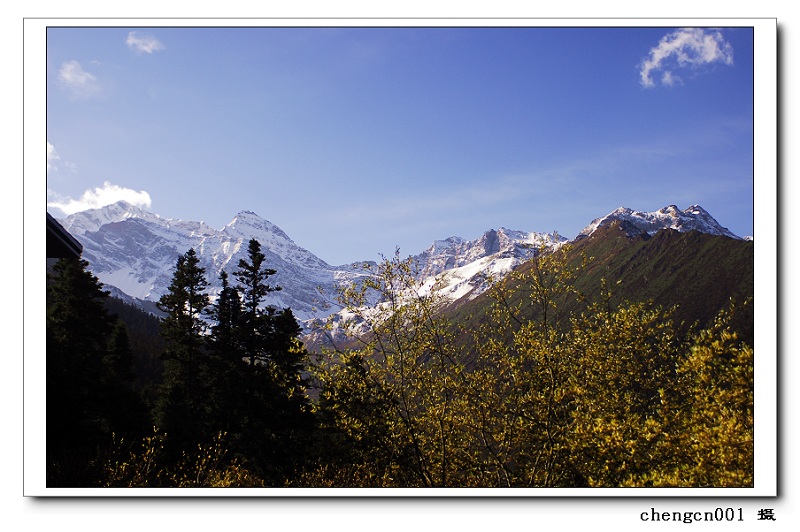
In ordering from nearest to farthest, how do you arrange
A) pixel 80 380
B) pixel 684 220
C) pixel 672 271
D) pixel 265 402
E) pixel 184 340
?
pixel 80 380
pixel 265 402
pixel 184 340
pixel 684 220
pixel 672 271

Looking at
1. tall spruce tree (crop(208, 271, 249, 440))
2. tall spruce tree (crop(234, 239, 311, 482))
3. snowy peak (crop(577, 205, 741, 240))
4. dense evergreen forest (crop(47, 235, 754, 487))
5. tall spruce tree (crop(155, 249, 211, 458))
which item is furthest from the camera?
tall spruce tree (crop(155, 249, 211, 458))

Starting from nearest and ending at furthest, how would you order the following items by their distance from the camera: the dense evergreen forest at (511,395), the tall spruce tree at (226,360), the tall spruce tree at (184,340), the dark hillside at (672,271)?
the dense evergreen forest at (511,395) < the dark hillside at (672,271) < the tall spruce tree at (226,360) < the tall spruce tree at (184,340)

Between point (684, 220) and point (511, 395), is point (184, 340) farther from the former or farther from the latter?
point (684, 220)

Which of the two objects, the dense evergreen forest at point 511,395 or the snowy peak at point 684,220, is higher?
the snowy peak at point 684,220

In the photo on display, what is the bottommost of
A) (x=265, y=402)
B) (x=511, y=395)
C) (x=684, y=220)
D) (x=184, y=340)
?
(x=265, y=402)

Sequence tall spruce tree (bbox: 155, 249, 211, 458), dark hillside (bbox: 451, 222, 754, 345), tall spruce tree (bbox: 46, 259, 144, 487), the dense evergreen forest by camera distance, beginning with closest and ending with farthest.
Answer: the dense evergreen forest
dark hillside (bbox: 451, 222, 754, 345)
tall spruce tree (bbox: 46, 259, 144, 487)
tall spruce tree (bbox: 155, 249, 211, 458)

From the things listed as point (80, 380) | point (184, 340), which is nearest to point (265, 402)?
point (184, 340)

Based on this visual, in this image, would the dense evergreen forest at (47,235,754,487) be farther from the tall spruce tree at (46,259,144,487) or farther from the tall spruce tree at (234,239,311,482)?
the tall spruce tree at (234,239,311,482)

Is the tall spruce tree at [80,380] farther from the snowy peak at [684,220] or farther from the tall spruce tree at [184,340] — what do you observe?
the snowy peak at [684,220]

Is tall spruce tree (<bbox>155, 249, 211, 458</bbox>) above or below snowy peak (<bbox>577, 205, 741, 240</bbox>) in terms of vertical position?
below

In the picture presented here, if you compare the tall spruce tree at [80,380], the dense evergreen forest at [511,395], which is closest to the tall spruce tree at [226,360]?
the tall spruce tree at [80,380]

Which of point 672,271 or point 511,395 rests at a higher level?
point 672,271

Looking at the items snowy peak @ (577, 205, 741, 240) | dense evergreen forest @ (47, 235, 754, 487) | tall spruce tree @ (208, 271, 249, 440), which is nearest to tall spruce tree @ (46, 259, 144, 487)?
dense evergreen forest @ (47, 235, 754, 487)
